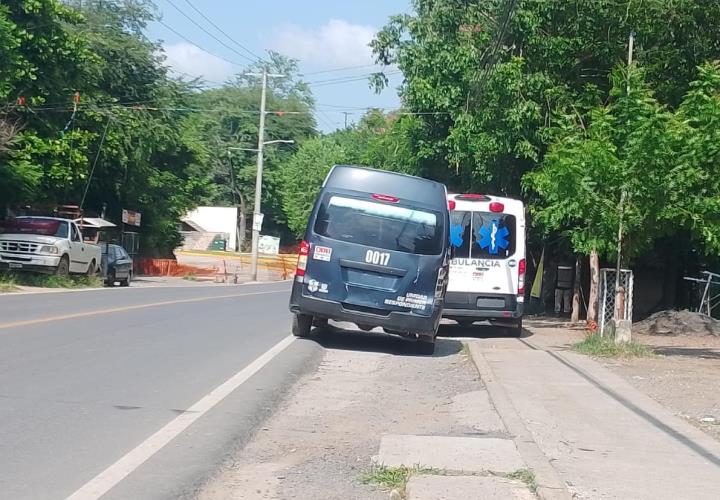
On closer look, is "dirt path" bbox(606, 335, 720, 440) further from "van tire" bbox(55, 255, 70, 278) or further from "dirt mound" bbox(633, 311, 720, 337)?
"van tire" bbox(55, 255, 70, 278)

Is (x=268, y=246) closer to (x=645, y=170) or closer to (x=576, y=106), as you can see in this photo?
(x=576, y=106)

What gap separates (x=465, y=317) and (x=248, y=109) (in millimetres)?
79626

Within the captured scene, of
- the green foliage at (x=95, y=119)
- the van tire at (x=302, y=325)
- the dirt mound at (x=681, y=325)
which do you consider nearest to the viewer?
the van tire at (x=302, y=325)

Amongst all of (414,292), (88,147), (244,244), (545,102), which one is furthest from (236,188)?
(414,292)

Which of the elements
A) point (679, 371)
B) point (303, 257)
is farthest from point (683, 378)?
point (303, 257)

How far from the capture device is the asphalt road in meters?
7.02

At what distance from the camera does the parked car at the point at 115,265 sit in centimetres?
3522

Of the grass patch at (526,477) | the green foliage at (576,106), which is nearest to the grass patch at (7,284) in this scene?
the green foliage at (576,106)

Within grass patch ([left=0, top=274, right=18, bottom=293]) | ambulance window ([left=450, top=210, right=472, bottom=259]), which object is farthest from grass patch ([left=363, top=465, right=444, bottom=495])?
grass patch ([left=0, top=274, right=18, bottom=293])

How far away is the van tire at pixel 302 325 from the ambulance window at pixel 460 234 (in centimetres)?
399

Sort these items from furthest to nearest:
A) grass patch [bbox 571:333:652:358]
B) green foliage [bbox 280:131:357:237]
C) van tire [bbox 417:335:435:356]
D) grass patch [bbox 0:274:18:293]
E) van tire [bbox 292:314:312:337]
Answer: green foliage [bbox 280:131:357:237] → grass patch [bbox 0:274:18:293] → van tire [bbox 292:314:312:337] → grass patch [bbox 571:333:652:358] → van tire [bbox 417:335:435:356]

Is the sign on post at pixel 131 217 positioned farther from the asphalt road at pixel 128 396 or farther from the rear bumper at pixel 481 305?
the rear bumper at pixel 481 305

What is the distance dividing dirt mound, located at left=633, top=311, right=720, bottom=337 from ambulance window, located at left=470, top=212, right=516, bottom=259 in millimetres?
4329

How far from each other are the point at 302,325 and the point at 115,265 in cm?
2092
